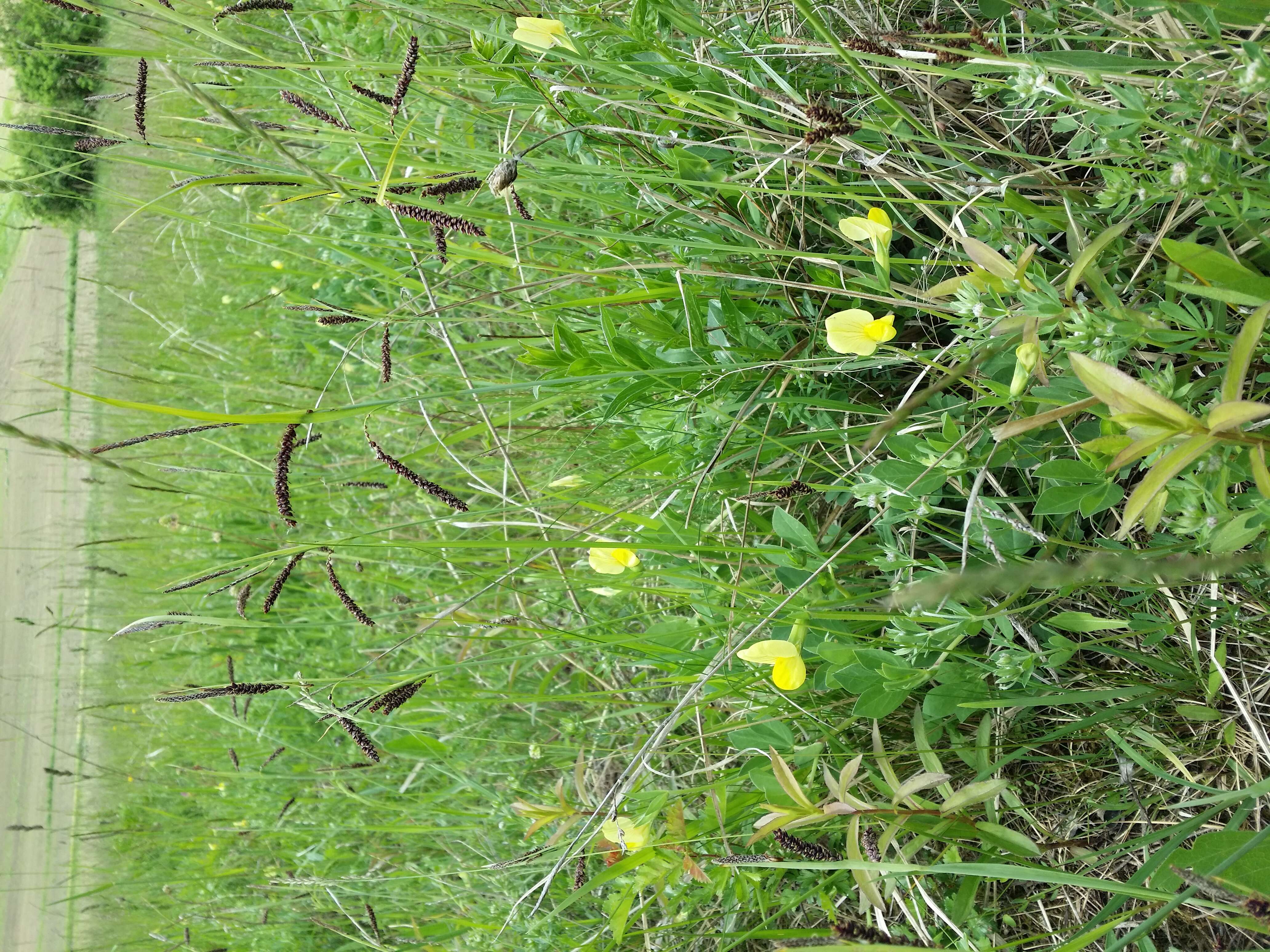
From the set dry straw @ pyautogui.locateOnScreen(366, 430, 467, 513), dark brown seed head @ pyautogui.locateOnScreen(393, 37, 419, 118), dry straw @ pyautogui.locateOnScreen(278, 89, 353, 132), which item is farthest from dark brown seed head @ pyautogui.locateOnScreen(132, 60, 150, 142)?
dry straw @ pyautogui.locateOnScreen(366, 430, 467, 513)

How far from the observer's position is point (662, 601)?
56.7 inches

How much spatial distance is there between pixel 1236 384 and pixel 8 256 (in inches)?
196

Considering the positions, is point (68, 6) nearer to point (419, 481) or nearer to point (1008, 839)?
point (419, 481)

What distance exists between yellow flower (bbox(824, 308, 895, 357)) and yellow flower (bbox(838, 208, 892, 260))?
0.22 ft

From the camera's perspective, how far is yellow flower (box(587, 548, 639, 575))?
44.9 inches

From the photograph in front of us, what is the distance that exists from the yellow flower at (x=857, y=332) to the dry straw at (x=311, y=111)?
76 cm

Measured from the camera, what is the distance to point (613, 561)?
3.76 feet

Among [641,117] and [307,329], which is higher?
[641,117]

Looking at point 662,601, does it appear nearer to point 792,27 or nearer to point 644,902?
point 644,902

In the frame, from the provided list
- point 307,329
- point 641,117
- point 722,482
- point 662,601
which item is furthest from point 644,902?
point 307,329

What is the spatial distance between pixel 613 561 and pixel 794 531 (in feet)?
0.87

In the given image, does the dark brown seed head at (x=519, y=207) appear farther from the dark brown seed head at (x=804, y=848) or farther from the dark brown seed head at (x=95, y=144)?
the dark brown seed head at (x=804, y=848)

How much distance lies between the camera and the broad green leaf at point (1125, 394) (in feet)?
1.95

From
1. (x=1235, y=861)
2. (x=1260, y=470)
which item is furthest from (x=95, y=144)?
(x=1235, y=861)
